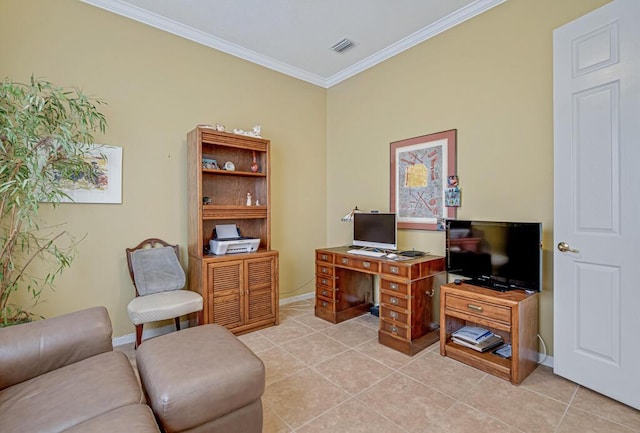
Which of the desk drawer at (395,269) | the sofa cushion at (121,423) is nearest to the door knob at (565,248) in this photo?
the desk drawer at (395,269)

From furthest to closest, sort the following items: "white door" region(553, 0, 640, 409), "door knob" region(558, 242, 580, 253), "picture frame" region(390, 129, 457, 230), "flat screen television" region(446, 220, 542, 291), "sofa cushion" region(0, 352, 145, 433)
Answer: "picture frame" region(390, 129, 457, 230), "flat screen television" region(446, 220, 542, 291), "door knob" region(558, 242, 580, 253), "white door" region(553, 0, 640, 409), "sofa cushion" region(0, 352, 145, 433)

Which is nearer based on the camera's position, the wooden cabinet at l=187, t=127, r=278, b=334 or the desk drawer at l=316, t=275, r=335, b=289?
the wooden cabinet at l=187, t=127, r=278, b=334

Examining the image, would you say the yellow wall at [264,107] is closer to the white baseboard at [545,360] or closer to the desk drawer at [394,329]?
the white baseboard at [545,360]

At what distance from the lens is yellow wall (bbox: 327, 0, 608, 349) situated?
7.93 feet

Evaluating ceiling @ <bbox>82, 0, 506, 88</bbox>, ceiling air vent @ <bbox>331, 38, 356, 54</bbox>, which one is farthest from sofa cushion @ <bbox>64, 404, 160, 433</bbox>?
ceiling air vent @ <bbox>331, 38, 356, 54</bbox>

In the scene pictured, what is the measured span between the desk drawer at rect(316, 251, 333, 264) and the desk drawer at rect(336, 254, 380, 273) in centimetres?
9

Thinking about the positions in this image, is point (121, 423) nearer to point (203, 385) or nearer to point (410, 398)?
point (203, 385)

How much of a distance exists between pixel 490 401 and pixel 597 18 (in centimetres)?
258

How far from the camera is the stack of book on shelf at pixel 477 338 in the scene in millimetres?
2455

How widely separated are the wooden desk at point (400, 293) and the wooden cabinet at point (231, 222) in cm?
65

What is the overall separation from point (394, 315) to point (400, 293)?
0.71 feet

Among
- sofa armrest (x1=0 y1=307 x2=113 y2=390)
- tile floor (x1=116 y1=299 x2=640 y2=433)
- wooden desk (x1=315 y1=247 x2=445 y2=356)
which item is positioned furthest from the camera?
wooden desk (x1=315 y1=247 x2=445 y2=356)

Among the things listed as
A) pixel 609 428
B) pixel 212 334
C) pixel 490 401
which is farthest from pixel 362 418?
pixel 609 428

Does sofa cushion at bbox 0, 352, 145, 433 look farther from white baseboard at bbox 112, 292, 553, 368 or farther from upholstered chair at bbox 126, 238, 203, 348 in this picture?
white baseboard at bbox 112, 292, 553, 368
